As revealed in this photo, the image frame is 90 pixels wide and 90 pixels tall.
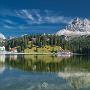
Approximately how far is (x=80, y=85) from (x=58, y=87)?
484 cm

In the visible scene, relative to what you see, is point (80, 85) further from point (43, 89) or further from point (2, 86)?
point (2, 86)

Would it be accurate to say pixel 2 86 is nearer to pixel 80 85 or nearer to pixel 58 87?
pixel 58 87

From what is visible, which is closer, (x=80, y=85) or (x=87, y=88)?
(x=87, y=88)

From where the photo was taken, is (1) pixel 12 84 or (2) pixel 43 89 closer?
(2) pixel 43 89

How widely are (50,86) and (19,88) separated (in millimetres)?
5463

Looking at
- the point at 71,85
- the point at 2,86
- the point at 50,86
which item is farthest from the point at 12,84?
the point at 71,85

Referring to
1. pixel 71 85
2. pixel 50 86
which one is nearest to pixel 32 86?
pixel 50 86

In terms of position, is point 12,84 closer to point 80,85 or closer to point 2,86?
point 2,86

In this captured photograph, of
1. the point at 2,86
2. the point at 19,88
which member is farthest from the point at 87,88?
the point at 2,86

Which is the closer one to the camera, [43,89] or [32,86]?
[43,89]

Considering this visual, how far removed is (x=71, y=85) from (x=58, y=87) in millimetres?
3180

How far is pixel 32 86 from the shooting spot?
47062 millimetres

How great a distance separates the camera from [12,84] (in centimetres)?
4878

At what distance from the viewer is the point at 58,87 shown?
152 feet
